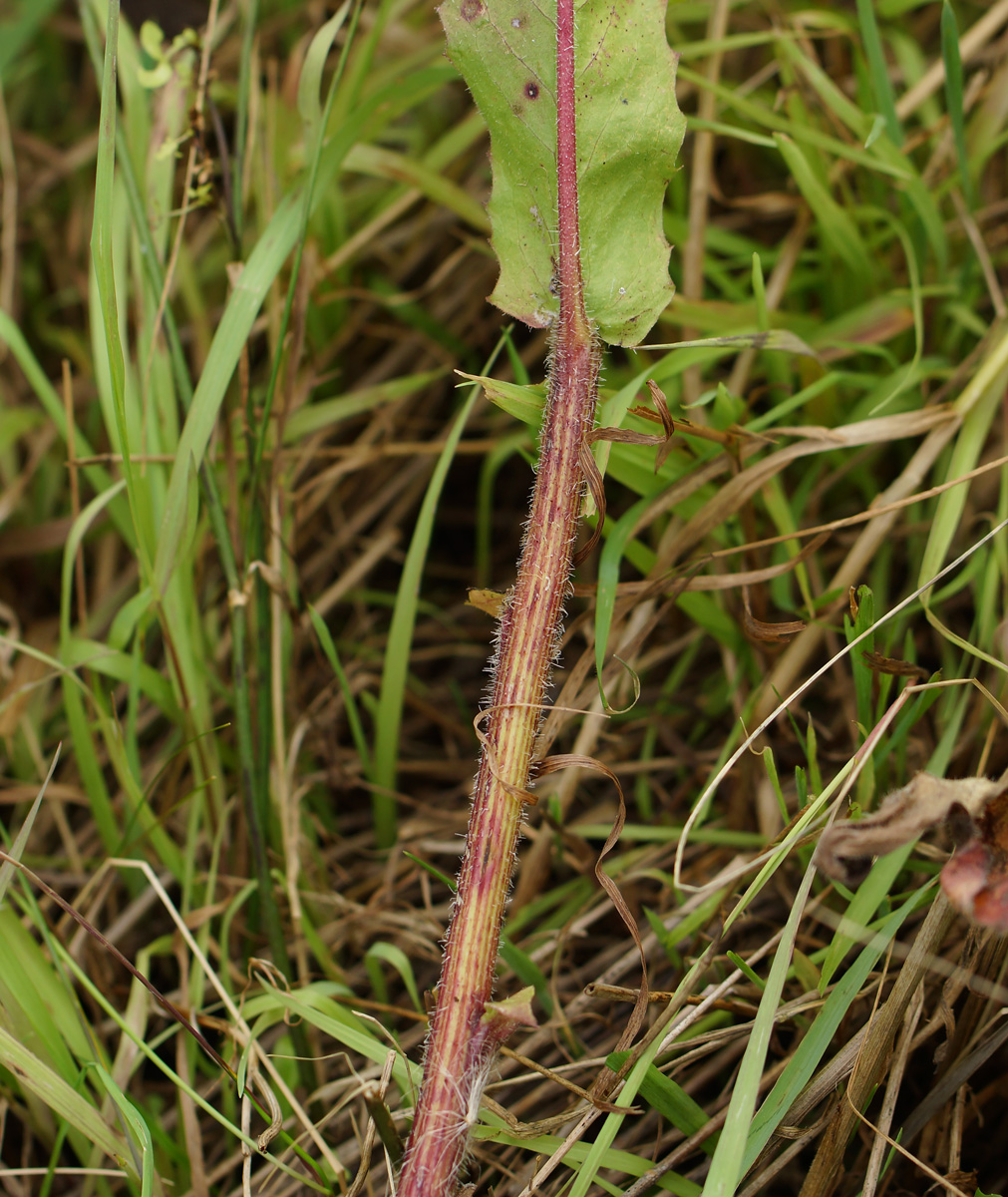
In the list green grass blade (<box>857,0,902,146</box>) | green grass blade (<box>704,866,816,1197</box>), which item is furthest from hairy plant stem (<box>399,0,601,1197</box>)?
green grass blade (<box>857,0,902,146</box>)

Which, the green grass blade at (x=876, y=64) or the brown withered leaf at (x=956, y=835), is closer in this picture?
the brown withered leaf at (x=956, y=835)

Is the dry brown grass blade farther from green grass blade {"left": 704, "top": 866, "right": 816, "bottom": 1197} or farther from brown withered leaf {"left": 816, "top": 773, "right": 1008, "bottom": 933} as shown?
brown withered leaf {"left": 816, "top": 773, "right": 1008, "bottom": 933}

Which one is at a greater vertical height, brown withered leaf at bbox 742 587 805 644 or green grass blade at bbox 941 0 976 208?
green grass blade at bbox 941 0 976 208

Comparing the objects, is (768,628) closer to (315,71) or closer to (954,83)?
(954,83)

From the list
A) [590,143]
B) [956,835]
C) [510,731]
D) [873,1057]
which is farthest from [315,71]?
[873,1057]

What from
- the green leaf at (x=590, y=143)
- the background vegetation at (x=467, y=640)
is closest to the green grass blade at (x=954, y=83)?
the background vegetation at (x=467, y=640)

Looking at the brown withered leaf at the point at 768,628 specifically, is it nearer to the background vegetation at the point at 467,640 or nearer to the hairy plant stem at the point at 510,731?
the background vegetation at the point at 467,640
